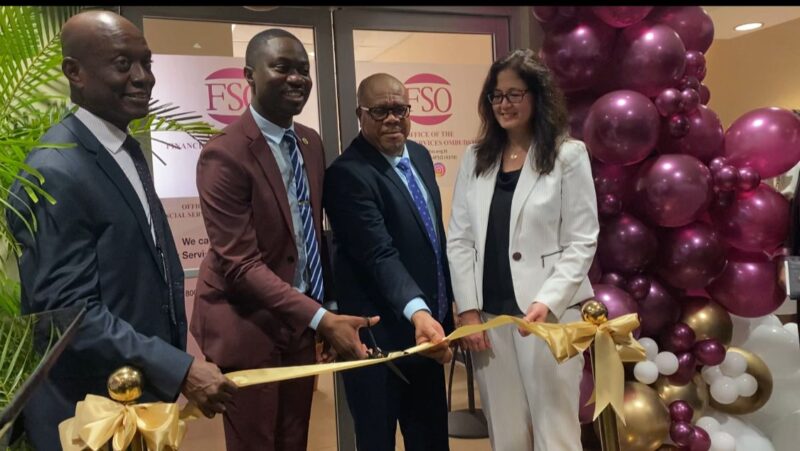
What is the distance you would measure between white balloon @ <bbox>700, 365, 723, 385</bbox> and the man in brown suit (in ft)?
6.08

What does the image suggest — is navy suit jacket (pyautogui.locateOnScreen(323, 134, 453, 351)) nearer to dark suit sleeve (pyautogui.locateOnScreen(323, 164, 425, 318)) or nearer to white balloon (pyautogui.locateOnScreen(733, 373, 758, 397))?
dark suit sleeve (pyautogui.locateOnScreen(323, 164, 425, 318))

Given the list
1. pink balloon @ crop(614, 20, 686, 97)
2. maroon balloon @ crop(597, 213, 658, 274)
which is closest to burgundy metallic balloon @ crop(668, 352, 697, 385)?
maroon balloon @ crop(597, 213, 658, 274)

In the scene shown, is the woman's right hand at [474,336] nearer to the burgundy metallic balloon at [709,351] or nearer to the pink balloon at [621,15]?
the burgundy metallic balloon at [709,351]

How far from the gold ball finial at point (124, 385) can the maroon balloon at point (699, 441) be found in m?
2.46

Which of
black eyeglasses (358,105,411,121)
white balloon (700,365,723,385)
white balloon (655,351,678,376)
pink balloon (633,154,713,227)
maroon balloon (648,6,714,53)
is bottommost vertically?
white balloon (700,365,723,385)

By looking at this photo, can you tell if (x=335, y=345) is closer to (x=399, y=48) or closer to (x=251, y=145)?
(x=251, y=145)

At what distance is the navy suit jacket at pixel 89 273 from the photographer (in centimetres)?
146

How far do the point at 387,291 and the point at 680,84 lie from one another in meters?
1.77

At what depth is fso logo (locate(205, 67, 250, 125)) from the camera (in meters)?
3.37

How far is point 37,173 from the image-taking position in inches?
55.4

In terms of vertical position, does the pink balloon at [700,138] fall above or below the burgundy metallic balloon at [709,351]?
above

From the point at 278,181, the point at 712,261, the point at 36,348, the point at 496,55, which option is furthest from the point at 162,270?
the point at 496,55

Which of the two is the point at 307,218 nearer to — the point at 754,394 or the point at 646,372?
the point at 646,372

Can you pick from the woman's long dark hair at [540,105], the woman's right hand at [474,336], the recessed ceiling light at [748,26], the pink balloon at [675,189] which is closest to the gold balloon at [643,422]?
the pink balloon at [675,189]
